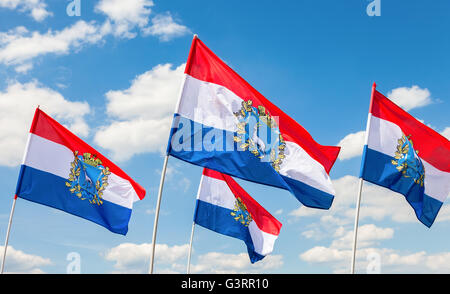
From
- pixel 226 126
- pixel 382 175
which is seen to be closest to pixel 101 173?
pixel 226 126

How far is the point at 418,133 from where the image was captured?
19.7 metres

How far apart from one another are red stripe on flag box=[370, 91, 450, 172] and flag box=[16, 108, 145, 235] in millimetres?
10733

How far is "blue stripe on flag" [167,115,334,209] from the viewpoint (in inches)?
576

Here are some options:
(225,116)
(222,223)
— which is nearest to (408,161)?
(225,116)

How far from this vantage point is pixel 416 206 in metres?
19.3

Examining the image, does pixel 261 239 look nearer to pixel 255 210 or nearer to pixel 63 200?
pixel 255 210

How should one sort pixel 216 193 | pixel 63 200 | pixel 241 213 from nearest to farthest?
pixel 63 200 < pixel 241 213 < pixel 216 193

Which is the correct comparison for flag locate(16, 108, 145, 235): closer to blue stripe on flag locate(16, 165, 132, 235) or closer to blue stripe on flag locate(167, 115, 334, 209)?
blue stripe on flag locate(16, 165, 132, 235)

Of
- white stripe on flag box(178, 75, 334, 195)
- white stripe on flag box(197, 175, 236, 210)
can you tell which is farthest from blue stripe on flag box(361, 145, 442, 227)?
white stripe on flag box(197, 175, 236, 210)

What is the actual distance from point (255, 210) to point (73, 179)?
39.2 ft

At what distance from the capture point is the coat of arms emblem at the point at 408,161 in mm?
18828

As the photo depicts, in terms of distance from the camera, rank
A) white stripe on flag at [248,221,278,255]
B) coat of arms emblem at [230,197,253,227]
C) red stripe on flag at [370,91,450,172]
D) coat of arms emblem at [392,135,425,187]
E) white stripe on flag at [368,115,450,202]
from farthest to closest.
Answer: white stripe on flag at [248,221,278,255] < coat of arms emblem at [230,197,253,227] < red stripe on flag at [370,91,450,172] < coat of arms emblem at [392,135,425,187] < white stripe on flag at [368,115,450,202]

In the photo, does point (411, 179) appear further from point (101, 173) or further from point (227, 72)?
point (101, 173)
